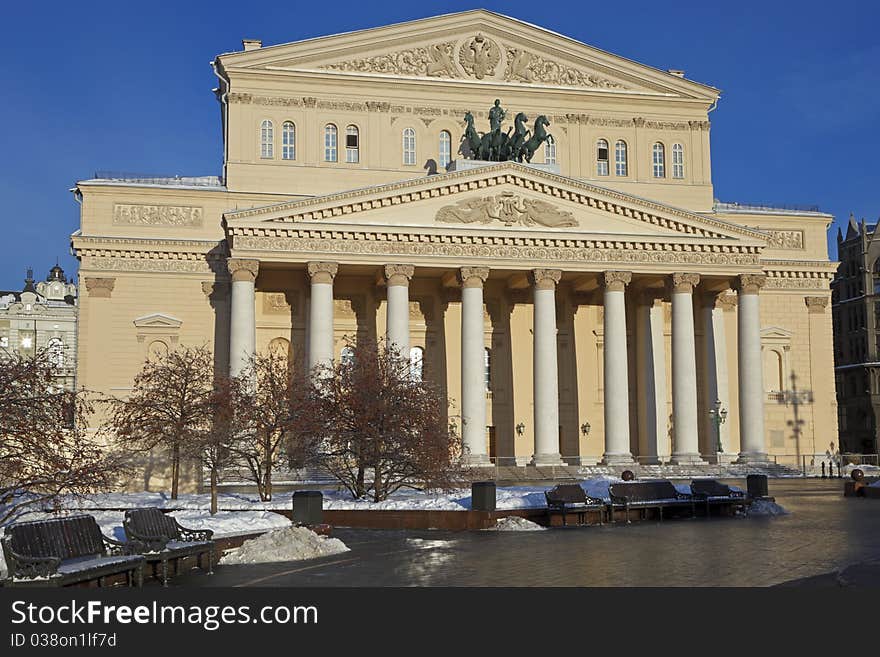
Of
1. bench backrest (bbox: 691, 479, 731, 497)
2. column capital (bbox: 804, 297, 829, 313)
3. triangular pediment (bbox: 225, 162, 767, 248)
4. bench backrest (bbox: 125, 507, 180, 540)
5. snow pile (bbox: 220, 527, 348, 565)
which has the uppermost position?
triangular pediment (bbox: 225, 162, 767, 248)

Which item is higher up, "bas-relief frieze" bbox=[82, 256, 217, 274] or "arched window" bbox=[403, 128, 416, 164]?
"arched window" bbox=[403, 128, 416, 164]

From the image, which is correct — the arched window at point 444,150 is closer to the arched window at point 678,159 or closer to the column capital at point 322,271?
the column capital at point 322,271

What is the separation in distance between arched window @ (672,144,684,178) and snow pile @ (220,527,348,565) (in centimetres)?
4883

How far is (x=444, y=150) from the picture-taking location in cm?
6147

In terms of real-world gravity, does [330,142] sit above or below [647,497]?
above

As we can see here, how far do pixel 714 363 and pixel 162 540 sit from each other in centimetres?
4411

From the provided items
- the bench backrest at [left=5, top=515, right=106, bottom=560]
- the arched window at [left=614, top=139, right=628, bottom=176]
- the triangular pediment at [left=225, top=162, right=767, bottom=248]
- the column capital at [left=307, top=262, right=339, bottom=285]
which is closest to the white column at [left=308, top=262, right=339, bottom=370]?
the column capital at [left=307, top=262, right=339, bottom=285]

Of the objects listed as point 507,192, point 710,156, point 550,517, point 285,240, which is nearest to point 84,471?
point 550,517

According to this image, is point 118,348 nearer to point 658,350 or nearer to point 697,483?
point 658,350

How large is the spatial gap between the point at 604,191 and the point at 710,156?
14706 mm

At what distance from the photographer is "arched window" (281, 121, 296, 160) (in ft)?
195

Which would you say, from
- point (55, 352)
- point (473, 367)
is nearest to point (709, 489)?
point (55, 352)

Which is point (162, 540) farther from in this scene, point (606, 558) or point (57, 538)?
point (606, 558)

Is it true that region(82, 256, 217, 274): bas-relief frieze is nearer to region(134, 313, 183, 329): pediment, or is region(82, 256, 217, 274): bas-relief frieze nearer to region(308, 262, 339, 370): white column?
region(134, 313, 183, 329): pediment
